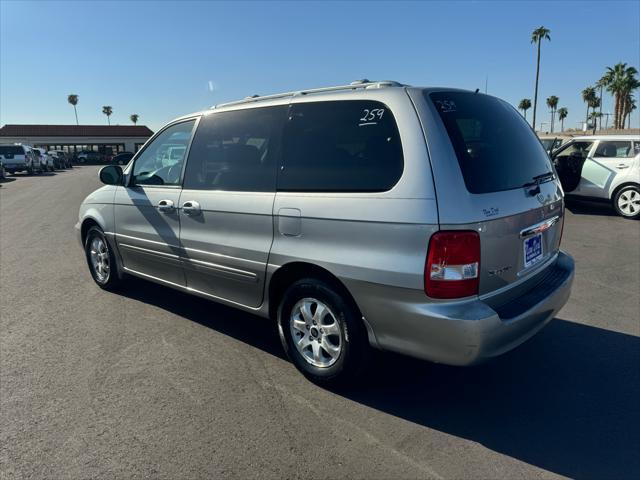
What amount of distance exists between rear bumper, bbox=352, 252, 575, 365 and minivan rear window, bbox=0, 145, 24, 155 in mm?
32013

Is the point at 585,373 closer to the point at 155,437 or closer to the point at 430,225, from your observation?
the point at 430,225

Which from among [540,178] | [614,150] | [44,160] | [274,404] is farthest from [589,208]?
[44,160]

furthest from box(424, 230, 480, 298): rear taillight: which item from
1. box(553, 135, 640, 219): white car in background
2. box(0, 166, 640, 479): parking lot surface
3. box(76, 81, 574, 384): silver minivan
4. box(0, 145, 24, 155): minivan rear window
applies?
box(0, 145, 24, 155): minivan rear window

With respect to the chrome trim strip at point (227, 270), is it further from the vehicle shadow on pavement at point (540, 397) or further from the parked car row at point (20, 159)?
the parked car row at point (20, 159)

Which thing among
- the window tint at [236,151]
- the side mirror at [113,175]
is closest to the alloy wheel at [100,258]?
the side mirror at [113,175]

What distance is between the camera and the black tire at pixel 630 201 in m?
10.4

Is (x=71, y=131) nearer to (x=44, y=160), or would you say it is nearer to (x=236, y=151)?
(x=44, y=160)

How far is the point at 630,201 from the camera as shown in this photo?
10500 mm

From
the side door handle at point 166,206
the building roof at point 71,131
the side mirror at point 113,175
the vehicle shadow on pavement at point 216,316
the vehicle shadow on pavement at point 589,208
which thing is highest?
the building roof at point 71,131

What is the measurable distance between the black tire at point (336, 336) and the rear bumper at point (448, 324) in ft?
0.42

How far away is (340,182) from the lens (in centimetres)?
316

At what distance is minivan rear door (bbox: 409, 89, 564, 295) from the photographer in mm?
2730

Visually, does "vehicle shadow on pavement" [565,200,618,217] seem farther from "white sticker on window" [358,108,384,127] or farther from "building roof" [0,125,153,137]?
"building roof" [0,125,153,137]

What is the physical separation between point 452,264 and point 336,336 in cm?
104
